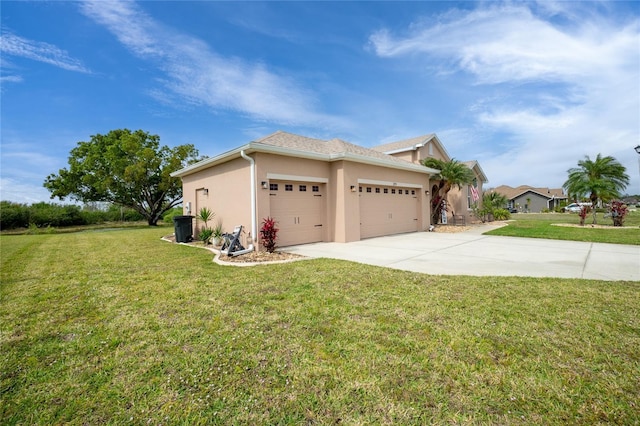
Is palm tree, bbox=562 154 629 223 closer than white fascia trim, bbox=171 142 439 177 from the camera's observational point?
No

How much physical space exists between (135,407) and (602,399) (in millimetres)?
3614

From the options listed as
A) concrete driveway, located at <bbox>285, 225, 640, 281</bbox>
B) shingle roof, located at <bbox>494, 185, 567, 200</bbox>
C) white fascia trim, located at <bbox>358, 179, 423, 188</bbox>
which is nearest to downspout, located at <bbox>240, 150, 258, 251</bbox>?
concrete driveway, located at <bbox>285, 225, 640, 281</bbox>

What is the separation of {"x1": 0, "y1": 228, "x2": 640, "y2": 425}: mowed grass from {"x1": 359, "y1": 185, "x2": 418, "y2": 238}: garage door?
7690mm

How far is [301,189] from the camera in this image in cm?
1095

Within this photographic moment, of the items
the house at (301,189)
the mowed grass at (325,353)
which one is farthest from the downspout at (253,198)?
the mowed grass at (325,353)

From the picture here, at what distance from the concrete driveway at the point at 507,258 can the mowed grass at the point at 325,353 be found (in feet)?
3.27

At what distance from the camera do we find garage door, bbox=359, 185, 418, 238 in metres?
12.7

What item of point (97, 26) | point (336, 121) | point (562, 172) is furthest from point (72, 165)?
point (562, 172)

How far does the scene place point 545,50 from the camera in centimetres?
916

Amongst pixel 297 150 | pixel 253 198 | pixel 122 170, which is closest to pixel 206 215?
pixel 253 198

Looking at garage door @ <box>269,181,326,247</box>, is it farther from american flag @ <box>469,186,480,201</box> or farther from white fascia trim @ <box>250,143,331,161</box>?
american flag @ <box>469,186,480,201</box>

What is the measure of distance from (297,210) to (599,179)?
65.9 ft

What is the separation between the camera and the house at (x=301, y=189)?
973cm

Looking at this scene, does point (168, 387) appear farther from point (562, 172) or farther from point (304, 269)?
point (562, 172)
